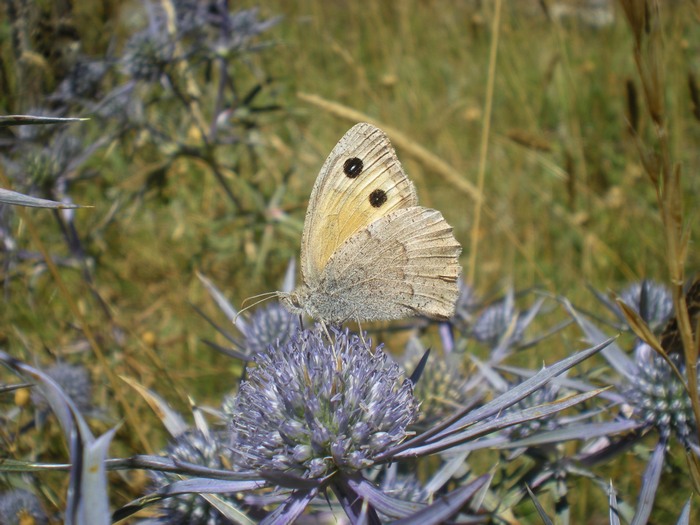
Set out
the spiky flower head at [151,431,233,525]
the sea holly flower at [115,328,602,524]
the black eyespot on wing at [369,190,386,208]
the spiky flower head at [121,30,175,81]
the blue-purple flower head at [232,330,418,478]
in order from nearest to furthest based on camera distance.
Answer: the sea holly flower at [115,328,602,524] < the blue-purple flower head at [232,330,418,478] < the spiky flower head at [151,431,233,525] < the black eyespot on wing at [369,190,386,208] < the spiky flower head at [121,30,175,81]

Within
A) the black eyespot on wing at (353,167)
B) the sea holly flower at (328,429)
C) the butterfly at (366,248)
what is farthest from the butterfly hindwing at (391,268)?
the sea holly flower at (328,429)

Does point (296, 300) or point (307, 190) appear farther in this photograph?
point (307, 190)

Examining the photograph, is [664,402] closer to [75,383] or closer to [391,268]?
[391,268]

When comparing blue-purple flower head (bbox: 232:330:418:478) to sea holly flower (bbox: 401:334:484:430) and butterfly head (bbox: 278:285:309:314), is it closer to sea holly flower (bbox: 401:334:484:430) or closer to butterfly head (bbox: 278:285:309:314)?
butterfly head (bbox: 278:285:309:314)

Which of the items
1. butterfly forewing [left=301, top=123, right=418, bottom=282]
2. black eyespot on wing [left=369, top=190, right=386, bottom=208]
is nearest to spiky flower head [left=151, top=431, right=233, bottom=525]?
butterfly forewing [left=301, top=123, right=418, bottom=282]

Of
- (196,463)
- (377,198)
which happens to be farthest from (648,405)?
(196,463)
